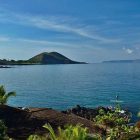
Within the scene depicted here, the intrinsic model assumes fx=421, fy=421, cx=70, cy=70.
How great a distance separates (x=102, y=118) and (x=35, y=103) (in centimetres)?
6461

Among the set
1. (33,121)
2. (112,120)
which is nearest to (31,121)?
(33,121)

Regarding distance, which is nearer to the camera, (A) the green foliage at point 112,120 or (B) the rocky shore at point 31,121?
(A) the green foliage at point 112,120

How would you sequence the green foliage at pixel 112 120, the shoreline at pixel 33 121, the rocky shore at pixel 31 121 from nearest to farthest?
the green foliage at pixel 112 120 → the rocky shore at pixel 31 121 → the shoreline at pixel 33 121

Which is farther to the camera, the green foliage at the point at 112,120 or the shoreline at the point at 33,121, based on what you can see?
the shoreline at the point at 33,121

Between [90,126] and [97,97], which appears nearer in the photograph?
[90,126]

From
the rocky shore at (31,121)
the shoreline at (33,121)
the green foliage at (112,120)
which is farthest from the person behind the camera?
the shoreline at (33,121)

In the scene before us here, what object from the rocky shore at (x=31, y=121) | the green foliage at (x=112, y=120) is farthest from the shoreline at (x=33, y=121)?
the green foliage at (x=112, y=120)

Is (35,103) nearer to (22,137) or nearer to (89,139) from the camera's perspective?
(22,137)

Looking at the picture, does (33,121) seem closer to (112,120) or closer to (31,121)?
(31,121)

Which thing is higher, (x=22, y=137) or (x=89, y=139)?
(x=89, y=139)

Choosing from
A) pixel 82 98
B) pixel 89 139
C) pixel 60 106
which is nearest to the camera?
pixel 89 139

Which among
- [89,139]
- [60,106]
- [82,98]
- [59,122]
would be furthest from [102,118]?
[82,98]

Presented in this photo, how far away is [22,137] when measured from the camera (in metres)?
28.8

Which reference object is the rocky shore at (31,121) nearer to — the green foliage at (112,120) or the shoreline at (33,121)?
the shoreline at (33,121)
